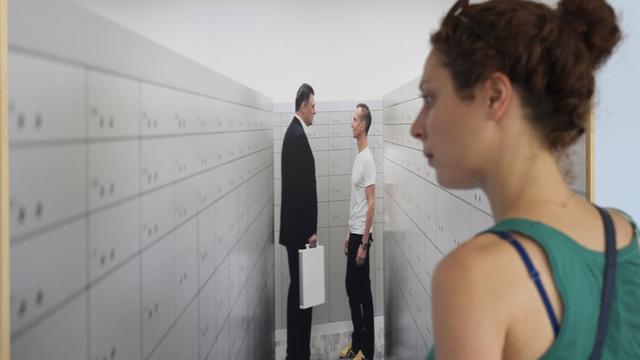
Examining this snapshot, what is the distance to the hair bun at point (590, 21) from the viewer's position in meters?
0.93

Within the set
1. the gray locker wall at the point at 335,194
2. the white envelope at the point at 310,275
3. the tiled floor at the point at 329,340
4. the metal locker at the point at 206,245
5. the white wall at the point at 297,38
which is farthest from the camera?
the white wall at the point at 297,38

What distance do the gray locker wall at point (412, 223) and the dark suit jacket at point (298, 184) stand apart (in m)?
0.68

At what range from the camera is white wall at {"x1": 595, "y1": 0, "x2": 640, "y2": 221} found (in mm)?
1265

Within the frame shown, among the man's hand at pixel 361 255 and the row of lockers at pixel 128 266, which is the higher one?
the row of lockers at pixel 128 266

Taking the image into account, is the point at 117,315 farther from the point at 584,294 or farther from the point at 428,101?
the point at 584,294

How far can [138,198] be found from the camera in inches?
51.4

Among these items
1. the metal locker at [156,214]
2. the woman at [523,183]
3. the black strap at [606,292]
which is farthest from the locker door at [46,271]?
the black strap at [606,292]

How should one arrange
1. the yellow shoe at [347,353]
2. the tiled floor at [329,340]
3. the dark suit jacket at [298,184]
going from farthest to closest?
the tiled floor at [329,340] → the yellow shoe at [347,353] → the dark suit jacket at [298,184]

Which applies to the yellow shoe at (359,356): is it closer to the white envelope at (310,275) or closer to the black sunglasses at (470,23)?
the white envelope at (310,275)

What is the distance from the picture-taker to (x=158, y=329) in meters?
1.49

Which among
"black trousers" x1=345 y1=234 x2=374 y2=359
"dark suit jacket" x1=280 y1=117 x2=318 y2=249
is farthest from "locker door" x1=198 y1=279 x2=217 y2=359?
"black trousers" x1=345 y1=234 x2=374 y2=359

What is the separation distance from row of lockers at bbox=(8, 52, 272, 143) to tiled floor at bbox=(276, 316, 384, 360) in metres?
3.81

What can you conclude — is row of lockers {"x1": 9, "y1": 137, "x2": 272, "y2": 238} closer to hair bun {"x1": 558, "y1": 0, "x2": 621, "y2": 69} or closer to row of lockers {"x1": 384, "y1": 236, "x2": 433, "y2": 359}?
hair bun {"x1": 558, "y1": 0, "x2": 621, "y2": 69}

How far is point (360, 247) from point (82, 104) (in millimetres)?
3715
